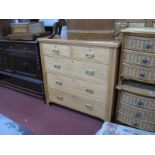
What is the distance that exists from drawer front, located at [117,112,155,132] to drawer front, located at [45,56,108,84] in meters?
0.41

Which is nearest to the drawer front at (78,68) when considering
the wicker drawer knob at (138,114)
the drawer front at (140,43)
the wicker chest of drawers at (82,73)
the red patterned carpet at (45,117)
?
the wicker chest of drawers at (82,73)

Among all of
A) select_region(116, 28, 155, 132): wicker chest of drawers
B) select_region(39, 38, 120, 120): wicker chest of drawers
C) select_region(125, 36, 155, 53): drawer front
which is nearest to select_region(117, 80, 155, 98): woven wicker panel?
select_region(116, 28, 155, 132): wicker chest of drawers

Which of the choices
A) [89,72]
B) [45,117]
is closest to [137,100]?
[89,72]

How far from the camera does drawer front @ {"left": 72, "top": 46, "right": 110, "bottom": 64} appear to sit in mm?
1496

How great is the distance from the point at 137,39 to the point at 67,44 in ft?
2.19

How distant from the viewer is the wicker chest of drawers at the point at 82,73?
1.53m

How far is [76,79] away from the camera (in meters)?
1.79

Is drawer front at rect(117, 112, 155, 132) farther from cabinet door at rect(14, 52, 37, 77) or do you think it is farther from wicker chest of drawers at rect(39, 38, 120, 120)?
cabinet door at rect(14, 52, 37, 77)

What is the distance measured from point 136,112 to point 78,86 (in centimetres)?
64

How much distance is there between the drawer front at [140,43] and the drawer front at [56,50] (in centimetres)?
60

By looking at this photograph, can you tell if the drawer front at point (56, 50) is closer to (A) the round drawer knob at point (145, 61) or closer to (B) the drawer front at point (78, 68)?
(B) the drawer front at point (78, 68)

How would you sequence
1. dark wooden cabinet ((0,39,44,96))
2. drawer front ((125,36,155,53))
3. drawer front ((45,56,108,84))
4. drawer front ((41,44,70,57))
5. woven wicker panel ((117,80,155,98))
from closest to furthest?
drawer front ((125,36,155,53)) < woven wicker panel ((117,80,155,98)) < drawer front ((45,56,108,84)) < drawer front ((41,44,70,57)) < dark wooden cabinet ((0,39,44,96))
